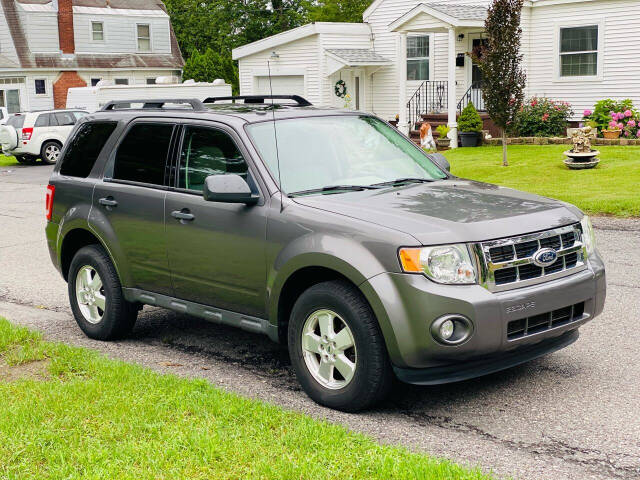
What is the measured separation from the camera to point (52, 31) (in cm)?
4497

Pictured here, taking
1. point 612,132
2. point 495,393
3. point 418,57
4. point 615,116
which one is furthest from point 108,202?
point 418,57

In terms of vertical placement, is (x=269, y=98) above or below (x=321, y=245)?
above

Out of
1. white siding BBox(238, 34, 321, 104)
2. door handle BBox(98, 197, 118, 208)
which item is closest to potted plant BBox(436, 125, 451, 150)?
white siding BBox(238, 34, 321, 104)

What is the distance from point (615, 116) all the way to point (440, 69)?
24.6 ft

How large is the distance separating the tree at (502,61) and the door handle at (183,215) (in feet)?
43.5

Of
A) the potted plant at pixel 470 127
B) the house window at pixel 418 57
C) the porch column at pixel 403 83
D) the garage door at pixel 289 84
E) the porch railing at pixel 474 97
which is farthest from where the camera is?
the garage door at pixel 289 84

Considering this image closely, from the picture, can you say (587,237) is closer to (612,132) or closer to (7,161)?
(612,132)

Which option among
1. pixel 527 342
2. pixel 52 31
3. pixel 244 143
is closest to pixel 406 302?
pixel 527 342

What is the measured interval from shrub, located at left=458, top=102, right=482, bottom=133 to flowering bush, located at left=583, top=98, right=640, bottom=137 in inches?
114

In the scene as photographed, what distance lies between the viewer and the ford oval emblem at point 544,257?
500 cm

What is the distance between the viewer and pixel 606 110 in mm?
22922

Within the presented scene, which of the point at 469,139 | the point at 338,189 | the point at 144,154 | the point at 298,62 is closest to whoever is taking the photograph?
the point at 338,189

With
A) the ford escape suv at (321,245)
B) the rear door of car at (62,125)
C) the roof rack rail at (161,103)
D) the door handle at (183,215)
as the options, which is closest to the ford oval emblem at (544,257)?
the ford escape suv at (321,245)

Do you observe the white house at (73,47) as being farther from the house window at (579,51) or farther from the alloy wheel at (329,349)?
the alloy wheel at (329,349)
